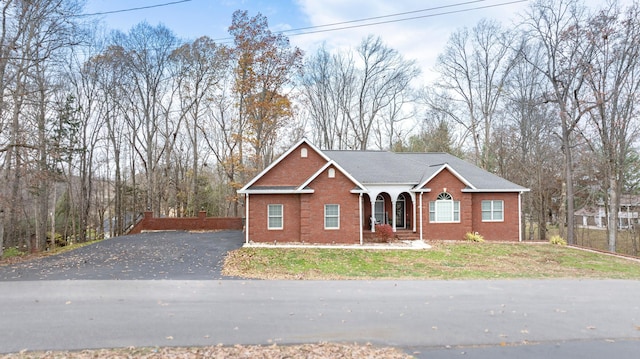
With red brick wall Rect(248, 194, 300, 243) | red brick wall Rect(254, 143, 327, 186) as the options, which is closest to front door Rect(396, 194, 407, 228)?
red brick wall Rect(254, 143, 327, 186)

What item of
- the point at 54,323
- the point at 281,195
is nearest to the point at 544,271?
the point at 281,195

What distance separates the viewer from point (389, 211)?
2273 cm

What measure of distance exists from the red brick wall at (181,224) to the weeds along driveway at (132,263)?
6930 mm

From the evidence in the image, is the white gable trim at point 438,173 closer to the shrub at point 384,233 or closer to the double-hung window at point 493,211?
the double-hung window at point 493,211

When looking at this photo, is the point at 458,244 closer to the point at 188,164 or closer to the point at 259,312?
the point at 259,312

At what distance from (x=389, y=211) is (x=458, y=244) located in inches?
185

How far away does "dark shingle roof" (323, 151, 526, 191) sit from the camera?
842 inches

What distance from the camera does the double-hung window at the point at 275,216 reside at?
19.5m

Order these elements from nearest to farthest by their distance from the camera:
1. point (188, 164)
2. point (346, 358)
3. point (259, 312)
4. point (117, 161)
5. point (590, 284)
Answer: point (346, 358) → point (259, 312) → point (590, 284) → point (117, 161) → point (188, 164)

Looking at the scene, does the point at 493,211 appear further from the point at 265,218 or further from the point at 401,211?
the point at 265,218

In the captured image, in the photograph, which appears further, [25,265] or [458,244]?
[458,244]

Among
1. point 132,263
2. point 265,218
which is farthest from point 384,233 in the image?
point 132,263

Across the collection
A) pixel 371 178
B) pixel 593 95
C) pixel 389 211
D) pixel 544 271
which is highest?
pixel 593 95

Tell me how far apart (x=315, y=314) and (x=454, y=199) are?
15682 millimetres
